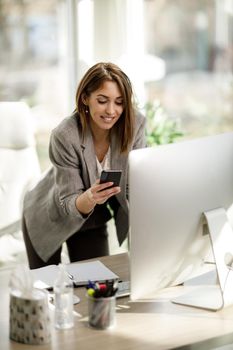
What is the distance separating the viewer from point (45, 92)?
14.6ft

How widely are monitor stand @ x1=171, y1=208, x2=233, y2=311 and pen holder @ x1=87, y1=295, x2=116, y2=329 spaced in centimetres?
28

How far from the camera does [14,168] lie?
11.4 feet

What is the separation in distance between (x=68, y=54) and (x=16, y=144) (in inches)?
40.7

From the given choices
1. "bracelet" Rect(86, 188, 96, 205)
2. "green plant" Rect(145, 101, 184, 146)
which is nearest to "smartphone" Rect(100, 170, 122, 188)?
"bracelet" Rect(86, 188, 96, 205)

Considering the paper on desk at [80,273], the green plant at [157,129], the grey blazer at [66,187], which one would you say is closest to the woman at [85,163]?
the grey blazer at [66,187]

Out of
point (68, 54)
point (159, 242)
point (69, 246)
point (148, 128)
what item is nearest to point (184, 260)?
point (159, 242)

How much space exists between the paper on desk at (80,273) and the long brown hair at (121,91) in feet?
1.70

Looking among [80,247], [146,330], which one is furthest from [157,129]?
[146,330]

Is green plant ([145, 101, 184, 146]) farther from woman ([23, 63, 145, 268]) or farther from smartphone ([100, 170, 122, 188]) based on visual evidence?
smartphone ([100, 170, 122, 188])

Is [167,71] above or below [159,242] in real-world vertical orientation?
above

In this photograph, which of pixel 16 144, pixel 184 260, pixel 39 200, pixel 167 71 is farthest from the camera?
pixel 167 71

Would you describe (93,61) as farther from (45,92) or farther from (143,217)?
(143,217)

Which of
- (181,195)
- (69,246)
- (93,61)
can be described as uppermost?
(93,61)

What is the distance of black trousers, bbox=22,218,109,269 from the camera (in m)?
2.95
